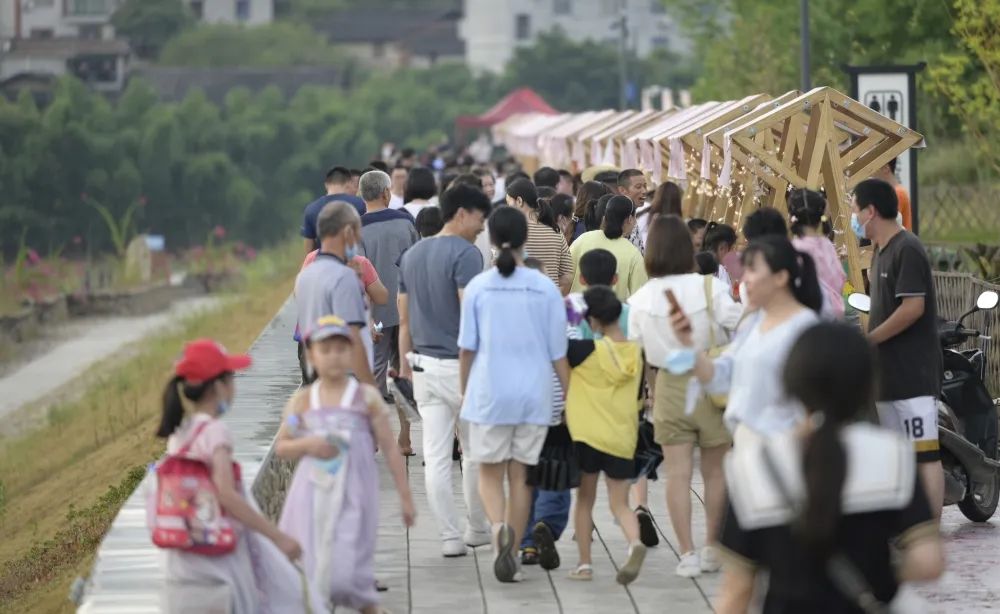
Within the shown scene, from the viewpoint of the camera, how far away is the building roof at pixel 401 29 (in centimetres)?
13612

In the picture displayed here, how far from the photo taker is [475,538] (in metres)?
10.1

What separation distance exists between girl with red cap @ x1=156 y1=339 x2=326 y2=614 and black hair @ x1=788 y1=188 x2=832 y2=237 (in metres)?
3.59

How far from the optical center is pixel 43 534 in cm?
1727

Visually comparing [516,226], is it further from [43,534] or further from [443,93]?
[443,93]

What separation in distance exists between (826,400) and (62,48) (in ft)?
343

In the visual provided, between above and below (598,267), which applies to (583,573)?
below

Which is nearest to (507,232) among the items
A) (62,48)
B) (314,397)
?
(314,397)

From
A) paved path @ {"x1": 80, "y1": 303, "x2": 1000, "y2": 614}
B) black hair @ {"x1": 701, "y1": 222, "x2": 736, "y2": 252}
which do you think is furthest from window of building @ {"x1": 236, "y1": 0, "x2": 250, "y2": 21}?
paved path @ {"x1": 80, "y1": 303, "x2": 1000, "y2": 614}

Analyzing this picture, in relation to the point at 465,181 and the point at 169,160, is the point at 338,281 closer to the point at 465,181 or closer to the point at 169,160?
the point at 465,181

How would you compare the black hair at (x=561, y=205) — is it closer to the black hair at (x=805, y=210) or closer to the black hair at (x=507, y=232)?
the black hair at (x=805, y=210)

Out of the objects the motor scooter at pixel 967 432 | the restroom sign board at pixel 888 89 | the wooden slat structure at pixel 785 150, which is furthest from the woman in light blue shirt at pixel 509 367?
the restroom sign board at pixel 888 89

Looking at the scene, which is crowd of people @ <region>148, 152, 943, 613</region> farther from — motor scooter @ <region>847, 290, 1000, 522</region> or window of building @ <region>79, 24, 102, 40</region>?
window of building @ <region>79, 24, 102, 40</region>

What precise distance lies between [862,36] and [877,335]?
82.1ft

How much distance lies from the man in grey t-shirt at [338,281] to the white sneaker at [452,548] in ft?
3.60
